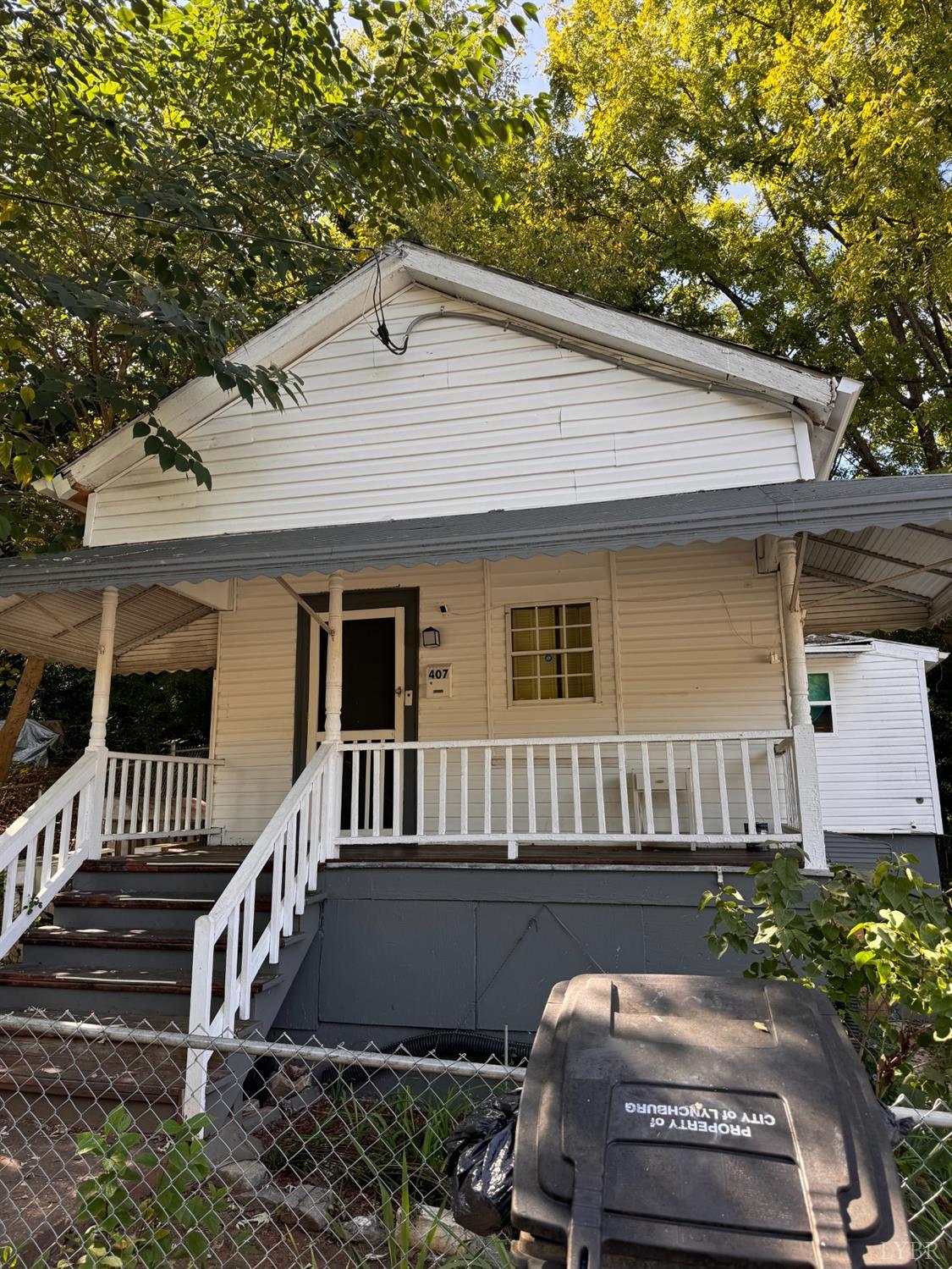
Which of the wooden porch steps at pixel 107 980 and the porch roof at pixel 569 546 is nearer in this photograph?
the wooden porch steps at pixel 107 980

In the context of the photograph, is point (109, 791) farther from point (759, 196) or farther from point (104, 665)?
point (759, 196)

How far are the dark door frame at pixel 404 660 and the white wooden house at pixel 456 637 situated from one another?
0.03 meters

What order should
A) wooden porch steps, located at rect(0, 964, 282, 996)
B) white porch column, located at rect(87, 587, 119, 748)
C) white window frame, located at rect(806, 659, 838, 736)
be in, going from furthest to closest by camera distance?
1. white window frame, located at rect(806, 659, 838, 736)
2. white porch column, located at rect(87, 587, 119, 748)
3. wooden porch steps, located at rect(0, 964, 282, 996)

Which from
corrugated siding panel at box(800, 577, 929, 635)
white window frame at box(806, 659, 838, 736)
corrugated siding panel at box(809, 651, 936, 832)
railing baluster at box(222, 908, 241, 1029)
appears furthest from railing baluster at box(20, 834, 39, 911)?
white window frame at box(806, 659, 838, 736)

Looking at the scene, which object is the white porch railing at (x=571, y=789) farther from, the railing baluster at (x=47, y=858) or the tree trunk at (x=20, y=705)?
the tree trunk at (x=20, y=705)

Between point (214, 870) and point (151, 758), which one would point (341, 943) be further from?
point (151, 758)

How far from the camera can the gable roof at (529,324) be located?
575cm

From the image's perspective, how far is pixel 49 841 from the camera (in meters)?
5.54

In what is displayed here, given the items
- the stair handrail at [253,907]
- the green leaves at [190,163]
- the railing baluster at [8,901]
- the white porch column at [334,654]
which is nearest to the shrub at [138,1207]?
the stair handrail at [253,907]

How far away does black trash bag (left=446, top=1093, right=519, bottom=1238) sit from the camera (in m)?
1.63

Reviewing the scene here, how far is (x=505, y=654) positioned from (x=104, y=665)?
11.2 feet

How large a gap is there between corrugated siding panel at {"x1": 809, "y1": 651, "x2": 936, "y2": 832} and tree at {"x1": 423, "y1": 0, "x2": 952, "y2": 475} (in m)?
4.47

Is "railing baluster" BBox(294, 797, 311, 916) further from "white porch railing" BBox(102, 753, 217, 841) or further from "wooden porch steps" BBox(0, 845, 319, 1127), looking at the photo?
"white porch railing" BBox(102, 753, 217, 841)

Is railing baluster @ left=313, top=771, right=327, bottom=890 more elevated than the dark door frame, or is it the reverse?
the dark door frame
